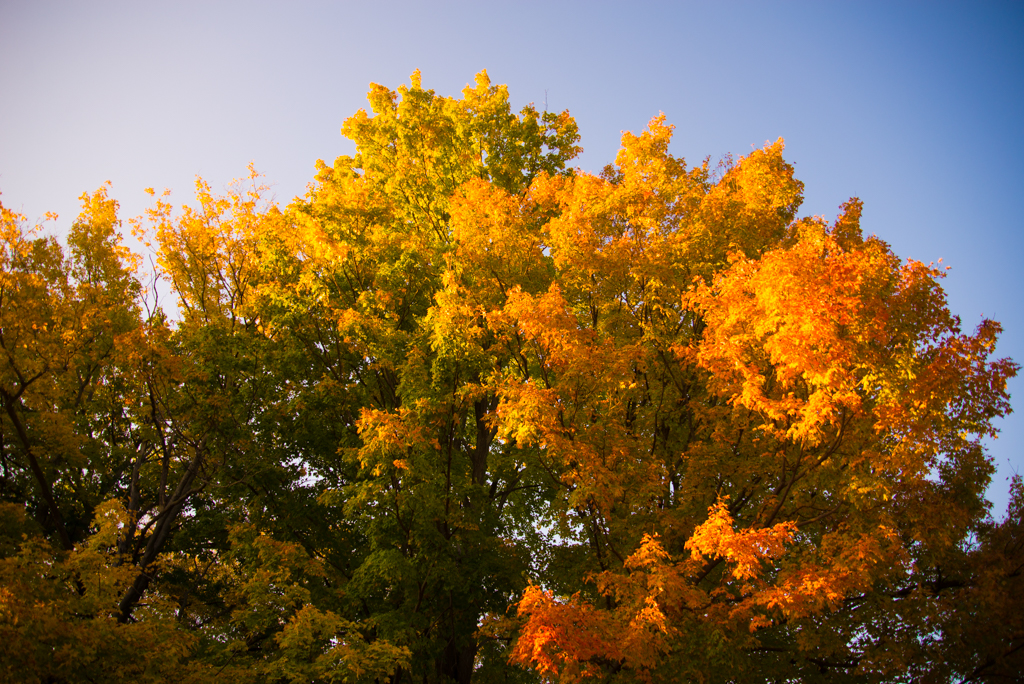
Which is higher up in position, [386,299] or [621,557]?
[386,299]

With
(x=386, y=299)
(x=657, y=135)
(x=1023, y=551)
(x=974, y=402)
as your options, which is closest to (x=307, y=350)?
(x=386, y=299)

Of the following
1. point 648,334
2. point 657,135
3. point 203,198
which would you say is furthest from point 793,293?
point 203,198

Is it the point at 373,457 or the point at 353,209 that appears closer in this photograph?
the point at 373,457

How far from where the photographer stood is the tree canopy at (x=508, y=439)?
25.9ft

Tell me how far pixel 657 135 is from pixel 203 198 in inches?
395

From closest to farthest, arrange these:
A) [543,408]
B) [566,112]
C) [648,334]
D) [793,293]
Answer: [793,293] < [543,408] < [648,334] < [566,112]

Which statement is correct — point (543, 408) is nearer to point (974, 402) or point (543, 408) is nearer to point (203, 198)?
point (974, 402)

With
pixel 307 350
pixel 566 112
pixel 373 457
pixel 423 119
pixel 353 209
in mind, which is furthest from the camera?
pixel 566 112

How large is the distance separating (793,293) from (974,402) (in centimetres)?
323

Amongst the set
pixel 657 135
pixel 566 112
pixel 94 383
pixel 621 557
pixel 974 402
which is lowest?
pixel 621 557

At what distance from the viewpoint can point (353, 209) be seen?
12.9 m

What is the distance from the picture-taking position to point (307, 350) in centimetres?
1184

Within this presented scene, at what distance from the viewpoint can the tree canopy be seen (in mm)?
7902

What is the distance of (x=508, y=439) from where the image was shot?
37.2 ft
